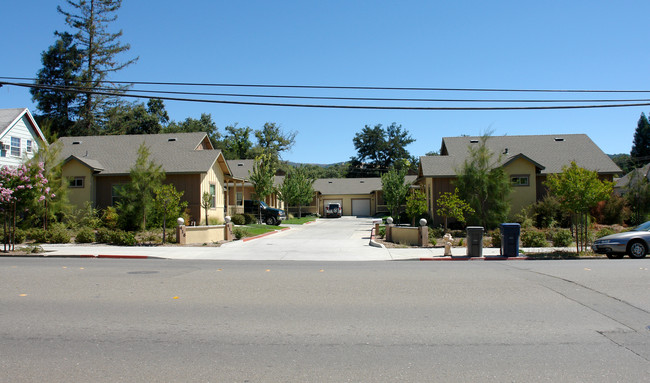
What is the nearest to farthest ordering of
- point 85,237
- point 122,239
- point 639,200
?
point 122,239, point 85,237, point 639,200

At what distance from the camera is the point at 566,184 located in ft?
54.5

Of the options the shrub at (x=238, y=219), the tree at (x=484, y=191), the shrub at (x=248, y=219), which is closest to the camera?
the tree at (x=484, y=191)

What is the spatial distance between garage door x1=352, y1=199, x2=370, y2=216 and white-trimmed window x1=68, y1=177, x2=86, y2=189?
133 feet

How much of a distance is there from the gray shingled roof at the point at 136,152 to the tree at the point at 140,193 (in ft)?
13.1

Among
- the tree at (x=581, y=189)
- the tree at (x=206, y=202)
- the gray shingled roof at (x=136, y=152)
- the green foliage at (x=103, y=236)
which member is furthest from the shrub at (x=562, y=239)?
the green foliage at (x=103, y=236)

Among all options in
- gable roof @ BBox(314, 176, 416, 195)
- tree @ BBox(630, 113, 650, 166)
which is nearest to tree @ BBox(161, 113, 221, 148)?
gable roof @ BBox(314, 176, 416, 195)

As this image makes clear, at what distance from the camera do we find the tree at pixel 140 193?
23.7 meters

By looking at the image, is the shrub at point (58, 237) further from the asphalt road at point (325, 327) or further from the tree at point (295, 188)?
the tree at point (295, 188)

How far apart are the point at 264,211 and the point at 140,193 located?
43.6 ft

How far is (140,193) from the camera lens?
23844 mm

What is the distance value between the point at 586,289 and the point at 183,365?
26.3 ft

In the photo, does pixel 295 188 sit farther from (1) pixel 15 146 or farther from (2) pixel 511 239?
(2) pixel 511 239

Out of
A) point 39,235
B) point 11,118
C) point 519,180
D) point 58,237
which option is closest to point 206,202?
point 58,237

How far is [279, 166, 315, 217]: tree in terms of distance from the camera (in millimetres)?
44469
